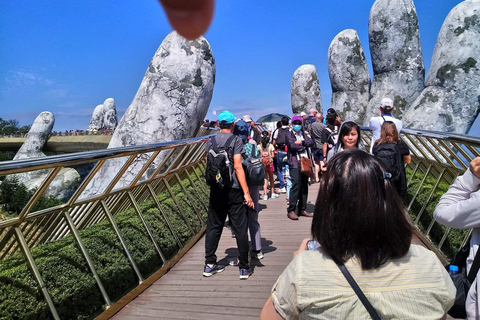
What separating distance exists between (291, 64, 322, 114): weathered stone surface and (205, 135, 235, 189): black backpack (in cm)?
1674

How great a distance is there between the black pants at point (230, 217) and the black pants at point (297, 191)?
8.13ft

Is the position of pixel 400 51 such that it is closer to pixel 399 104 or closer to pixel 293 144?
pixel 399 104

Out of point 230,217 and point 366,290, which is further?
point 230,217

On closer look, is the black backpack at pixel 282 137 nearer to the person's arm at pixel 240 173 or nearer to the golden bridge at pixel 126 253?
the golden bridge at pixel 126 253

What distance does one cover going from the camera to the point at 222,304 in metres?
3.73

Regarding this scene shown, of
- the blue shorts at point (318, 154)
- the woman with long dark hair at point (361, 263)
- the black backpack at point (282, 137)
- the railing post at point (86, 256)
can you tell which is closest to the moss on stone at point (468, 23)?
the blue shorts at point (318, 154)

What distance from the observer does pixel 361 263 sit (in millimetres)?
1323

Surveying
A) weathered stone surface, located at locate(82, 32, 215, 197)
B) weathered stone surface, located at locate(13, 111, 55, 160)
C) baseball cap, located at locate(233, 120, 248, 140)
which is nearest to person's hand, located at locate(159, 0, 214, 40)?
baseball cap, located at locate(233, 120, 248, 140)

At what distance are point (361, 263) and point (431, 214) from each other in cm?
482

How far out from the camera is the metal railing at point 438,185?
4.29 m

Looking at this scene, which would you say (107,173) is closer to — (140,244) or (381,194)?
(140,244)

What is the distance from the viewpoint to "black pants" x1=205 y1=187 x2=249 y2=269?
4.28m

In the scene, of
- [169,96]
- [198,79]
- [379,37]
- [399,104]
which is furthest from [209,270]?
[379,37]

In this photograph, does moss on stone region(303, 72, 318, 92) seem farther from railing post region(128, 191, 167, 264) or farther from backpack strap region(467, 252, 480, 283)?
backpack strap region(467, 252, 480, 283)
